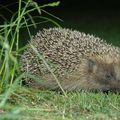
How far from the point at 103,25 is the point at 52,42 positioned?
11.4ft

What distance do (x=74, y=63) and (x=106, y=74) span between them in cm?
35

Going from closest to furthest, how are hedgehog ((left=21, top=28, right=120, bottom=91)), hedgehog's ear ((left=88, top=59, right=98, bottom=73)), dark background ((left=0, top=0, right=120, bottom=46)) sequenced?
hedgehog ((left=21, top=28, right=120, bottom=91))
hedgehog's ear ((left=88, top=59, right=98, bottom=73))
dark background ((left=0, top=0, right=120, bottom=46))

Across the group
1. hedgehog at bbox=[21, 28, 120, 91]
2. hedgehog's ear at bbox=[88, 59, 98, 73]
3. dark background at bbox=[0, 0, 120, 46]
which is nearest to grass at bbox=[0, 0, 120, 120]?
hedgehog at bbox=[21, 28, 120, 91]

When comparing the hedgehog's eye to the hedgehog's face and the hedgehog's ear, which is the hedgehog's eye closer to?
the hedgehog's face

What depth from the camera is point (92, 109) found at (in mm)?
3865

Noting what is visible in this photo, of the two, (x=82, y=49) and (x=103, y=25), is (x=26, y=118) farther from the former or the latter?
(x=103, y=25)

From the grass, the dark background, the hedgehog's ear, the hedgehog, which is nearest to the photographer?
the grass

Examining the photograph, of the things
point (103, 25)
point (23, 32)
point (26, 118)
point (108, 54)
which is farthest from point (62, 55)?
point (103, 25)

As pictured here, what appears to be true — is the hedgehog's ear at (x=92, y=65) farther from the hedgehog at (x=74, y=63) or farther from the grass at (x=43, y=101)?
the grass at (x=43, y=101)

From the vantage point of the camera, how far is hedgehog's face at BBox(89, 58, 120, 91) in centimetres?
483

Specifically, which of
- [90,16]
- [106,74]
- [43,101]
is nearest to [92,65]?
[106,74]

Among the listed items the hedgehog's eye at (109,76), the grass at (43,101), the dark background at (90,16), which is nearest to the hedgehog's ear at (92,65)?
the hedgehog's eye at (109,76)

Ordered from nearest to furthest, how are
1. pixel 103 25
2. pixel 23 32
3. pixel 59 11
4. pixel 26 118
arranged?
pixel 26 118
pixel 23 32
pixel 103 25
pixel 59 11

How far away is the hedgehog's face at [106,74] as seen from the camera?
4.83 meters
